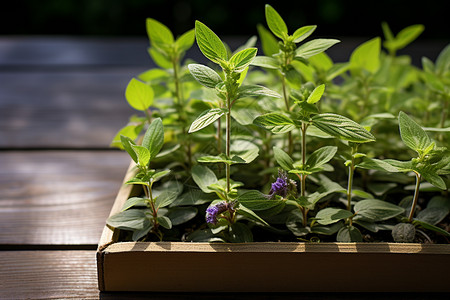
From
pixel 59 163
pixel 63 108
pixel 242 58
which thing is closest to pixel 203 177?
pixel 242 58

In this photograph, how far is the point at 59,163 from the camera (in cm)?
86

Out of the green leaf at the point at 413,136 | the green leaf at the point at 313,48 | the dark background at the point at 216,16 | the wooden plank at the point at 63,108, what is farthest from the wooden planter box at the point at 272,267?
the dark background at the point at 216,16

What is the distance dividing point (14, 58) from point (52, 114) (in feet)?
1.89

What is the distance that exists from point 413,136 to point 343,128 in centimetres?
9

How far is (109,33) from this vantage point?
269cm

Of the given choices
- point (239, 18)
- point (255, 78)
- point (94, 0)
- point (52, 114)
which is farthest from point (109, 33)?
point (255, 78)

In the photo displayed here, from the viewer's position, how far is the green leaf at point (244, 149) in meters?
0.54

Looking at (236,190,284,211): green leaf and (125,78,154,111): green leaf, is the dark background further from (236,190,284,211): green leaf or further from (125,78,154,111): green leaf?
(236,190,284,211): green leaf

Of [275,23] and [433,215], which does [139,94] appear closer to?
[275,23]

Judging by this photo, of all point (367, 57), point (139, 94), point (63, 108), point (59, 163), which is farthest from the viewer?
point (63, 108)

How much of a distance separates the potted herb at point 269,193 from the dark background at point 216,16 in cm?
192

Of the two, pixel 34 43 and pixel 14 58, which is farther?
pixel 34 43

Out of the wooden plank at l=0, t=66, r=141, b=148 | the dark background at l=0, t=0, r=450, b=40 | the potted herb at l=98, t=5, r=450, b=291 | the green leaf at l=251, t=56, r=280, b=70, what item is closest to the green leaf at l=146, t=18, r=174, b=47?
the potted herb at l=98, t=5, r=450, b=291

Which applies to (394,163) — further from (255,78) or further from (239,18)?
(239,18)
